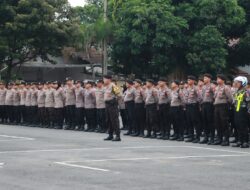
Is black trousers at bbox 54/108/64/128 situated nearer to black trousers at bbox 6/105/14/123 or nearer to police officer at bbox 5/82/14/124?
police officer at bbox 5/82/14/124

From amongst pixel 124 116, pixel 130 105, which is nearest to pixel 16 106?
pixel 124 116

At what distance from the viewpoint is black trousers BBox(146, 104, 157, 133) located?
877 inches

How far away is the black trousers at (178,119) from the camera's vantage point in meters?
21.5

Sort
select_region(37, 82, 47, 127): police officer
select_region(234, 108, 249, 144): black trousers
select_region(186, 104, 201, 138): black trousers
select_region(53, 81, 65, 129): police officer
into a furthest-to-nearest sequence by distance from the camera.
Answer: select_region(37, 82, 47, 127): police officer < select_region(53, 81, 65, 129): police officer < select_region(186, 104, 201, 138): black trousers < select_region(234, 108, 249, 144): black trousers

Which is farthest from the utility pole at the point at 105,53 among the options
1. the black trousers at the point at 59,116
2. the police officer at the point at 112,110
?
the police officer at the point at 112,110

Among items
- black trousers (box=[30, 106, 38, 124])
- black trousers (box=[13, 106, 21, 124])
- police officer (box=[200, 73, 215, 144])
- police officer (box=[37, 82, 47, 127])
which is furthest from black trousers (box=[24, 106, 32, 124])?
police officer (box=[200, 73, 215, 144])

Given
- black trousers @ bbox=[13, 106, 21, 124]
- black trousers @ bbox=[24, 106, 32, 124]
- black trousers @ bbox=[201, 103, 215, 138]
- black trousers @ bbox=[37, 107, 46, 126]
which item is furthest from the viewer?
black trousers @ bbox=[13, 106, 21, 124]

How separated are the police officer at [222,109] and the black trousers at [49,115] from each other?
9.45 m

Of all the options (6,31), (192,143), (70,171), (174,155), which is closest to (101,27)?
(6,31)

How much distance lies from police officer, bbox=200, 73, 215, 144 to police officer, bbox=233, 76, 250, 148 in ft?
4.73

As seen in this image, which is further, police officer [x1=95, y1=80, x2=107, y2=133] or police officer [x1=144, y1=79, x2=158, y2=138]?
police officer [x1=95, y1=80, x2=107, y2=133]

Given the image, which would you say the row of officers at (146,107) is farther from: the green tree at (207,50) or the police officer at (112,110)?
the green tree at (207,50)

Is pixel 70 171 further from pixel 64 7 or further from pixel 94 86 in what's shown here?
pixel 64 7

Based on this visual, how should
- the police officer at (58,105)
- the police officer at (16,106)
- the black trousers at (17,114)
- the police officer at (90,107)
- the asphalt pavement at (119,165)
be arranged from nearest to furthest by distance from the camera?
1. the asphalt pavement at (119,165)
2. the police officer at (90,107)
3. the police officer at (58,105)
4. the police officer at (16,106)
5. the black trousers at (17,114)
